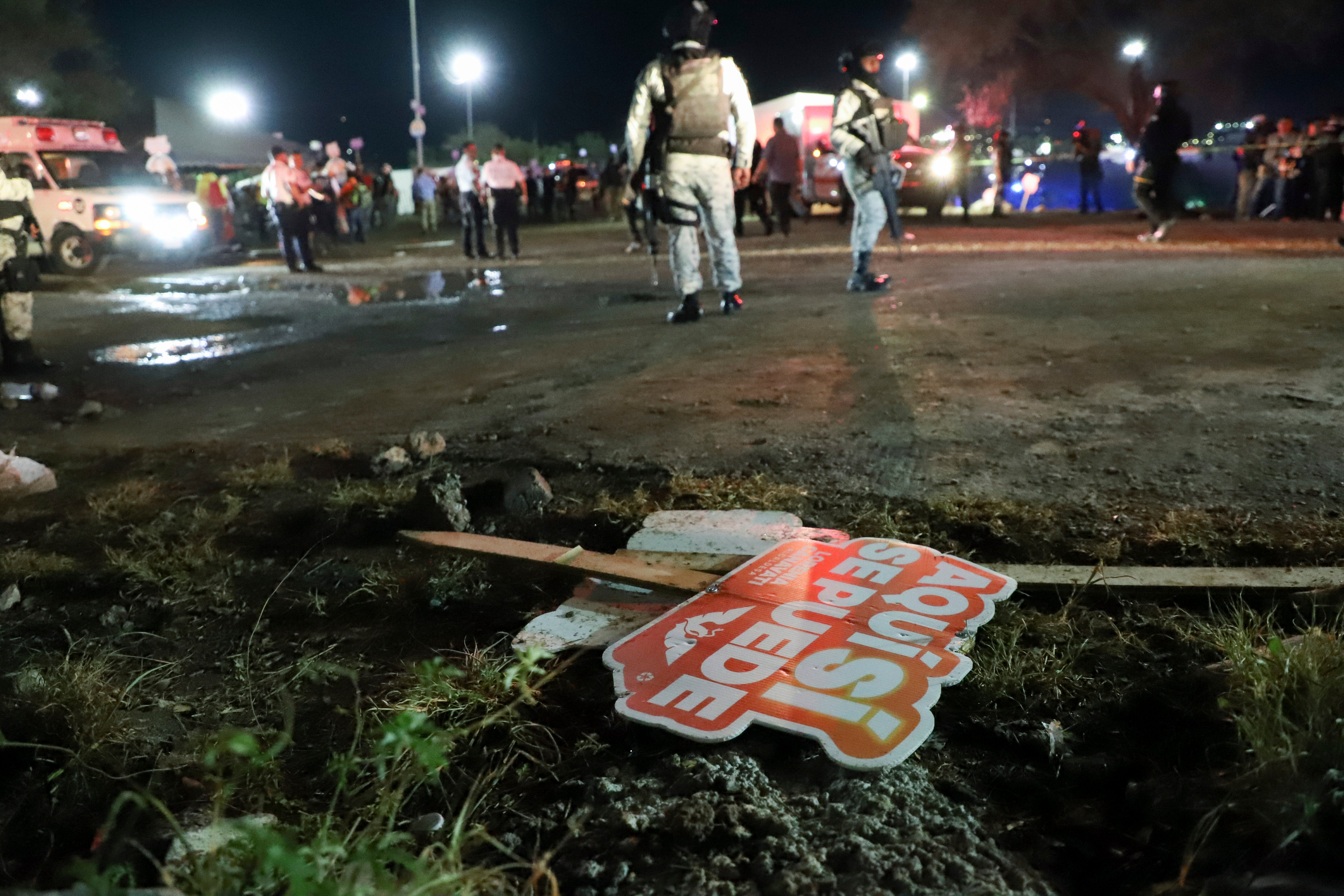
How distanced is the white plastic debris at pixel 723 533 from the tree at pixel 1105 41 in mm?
35611

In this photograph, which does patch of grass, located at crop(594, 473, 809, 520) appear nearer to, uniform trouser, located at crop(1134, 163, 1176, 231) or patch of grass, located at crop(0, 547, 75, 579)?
patch of grass, located at crop(0, 547, 75, 579)

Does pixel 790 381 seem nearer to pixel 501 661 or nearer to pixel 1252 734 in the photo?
pixel 501 661

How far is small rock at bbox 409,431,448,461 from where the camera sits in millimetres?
3896

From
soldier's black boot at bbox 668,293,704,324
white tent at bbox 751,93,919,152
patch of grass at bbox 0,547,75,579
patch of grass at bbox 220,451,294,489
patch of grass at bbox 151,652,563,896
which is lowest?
patch of grass at bbox 151,652,563,896

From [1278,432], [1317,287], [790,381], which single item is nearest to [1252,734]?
[1278,432]

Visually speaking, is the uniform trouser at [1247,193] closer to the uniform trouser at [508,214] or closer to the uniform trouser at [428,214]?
the uniform trouser at [508,214]

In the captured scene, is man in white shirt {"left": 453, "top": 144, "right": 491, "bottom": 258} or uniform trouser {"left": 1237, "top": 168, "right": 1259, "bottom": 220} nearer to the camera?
man in white shirt {"left": 453, "top": 144, "right": 491, "bottom": 258}

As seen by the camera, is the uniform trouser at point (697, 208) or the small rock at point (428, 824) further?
the uniform trouser at point (697, 208)

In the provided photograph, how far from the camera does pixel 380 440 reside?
4.21 meters

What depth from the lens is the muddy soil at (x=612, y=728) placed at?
152cm

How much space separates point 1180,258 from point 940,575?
8.59 meters

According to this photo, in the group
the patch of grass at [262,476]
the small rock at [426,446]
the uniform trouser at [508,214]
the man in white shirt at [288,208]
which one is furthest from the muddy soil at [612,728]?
the uniform trouser at [508,214]

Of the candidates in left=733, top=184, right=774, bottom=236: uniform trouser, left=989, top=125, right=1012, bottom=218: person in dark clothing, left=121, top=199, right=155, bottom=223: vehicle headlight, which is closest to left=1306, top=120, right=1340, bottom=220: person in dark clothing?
left=989, top=125, right=1012, bottom=218: person in dark clothing

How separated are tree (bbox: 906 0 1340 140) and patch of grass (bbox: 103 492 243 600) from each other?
36.2 metres
